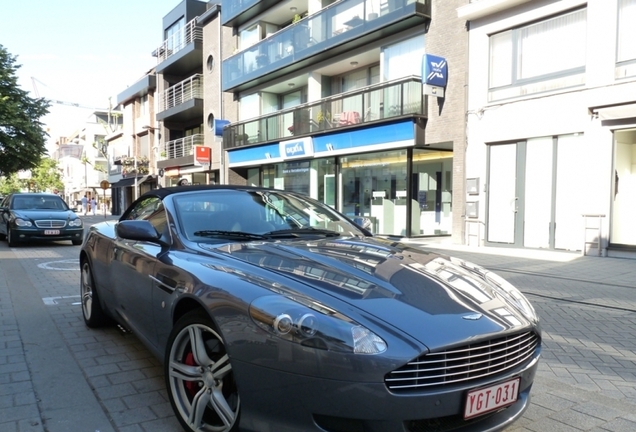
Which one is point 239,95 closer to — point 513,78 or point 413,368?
point 513,78

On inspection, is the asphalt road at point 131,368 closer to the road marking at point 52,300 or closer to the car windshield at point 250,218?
the road marking at point 52,300

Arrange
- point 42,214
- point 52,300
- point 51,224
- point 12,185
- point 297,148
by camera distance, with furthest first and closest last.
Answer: point 12,185, point 297,148, point 42,214, point 51,224, point 52,300

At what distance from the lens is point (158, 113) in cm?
3127

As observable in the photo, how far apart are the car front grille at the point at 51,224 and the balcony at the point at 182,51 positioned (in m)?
17.4

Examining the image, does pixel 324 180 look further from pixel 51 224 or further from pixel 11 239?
pixel 11 239

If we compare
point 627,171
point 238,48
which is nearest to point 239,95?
point 238,48

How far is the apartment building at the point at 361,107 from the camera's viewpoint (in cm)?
1484

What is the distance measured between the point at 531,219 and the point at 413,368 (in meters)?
11.7

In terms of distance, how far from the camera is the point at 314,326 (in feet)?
6.88

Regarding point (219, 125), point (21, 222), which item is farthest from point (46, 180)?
point (21, 222)

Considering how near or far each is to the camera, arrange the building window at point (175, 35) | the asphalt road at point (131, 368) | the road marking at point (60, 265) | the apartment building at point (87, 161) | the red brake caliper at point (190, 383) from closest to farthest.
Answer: the red brake caliper at point (190, 383)
the asphalt road at point (131, 368)
the road marking at point (60, 265)
the building window at point (175, 35)
the apartment building at point (87, 161)

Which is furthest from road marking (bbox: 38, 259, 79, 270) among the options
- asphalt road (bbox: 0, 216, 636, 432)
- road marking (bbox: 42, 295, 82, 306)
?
road marking (bbox: 42, 295, 82, 306)

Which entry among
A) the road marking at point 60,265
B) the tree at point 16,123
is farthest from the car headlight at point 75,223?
the tree at point 16,123

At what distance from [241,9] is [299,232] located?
862 inches
